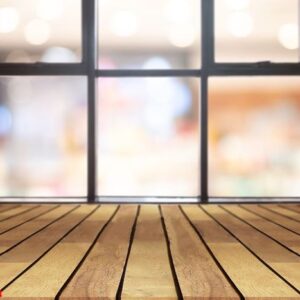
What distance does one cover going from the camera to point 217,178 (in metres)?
3.46

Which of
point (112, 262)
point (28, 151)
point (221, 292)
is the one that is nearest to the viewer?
point (221, 292)

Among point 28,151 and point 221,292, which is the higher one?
point 28,151

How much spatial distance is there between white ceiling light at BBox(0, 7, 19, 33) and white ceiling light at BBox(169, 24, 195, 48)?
3.43 ft

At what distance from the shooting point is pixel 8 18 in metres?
3.46

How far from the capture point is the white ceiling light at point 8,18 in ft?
11.3

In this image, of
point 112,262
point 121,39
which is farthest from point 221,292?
point 121,39

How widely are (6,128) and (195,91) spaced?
128cm

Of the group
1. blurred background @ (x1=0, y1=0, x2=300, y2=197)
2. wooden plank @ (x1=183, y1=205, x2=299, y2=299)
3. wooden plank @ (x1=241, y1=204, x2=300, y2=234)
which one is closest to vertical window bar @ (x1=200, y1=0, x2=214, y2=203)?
blurred background @ (x1=0, y1=0, x2=300, y2=197)

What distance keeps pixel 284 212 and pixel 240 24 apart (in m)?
1.32

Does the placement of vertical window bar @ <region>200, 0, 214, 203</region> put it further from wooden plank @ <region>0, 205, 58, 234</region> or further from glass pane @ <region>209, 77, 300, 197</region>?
wooden plank @ <region>0, 205, 58, 234</region>

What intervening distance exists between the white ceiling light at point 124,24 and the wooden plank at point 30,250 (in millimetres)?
1432

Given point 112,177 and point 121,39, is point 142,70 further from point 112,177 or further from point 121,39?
point 112,177

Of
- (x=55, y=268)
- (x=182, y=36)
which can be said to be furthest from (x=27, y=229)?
(x=182, y=36)

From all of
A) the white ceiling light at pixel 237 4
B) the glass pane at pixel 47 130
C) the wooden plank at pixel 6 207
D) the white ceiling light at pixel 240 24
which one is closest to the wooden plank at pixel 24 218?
the wooden plank at pixel 6 207
